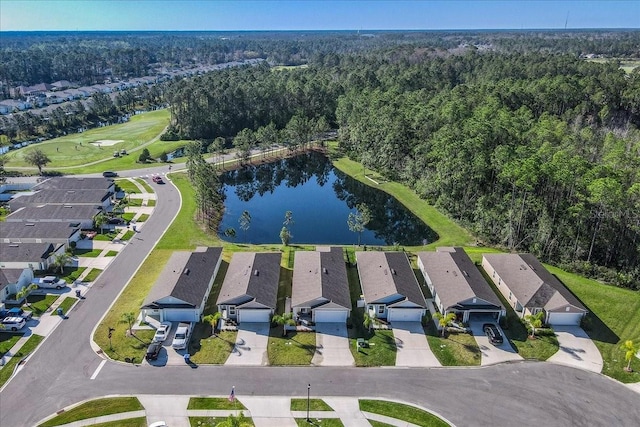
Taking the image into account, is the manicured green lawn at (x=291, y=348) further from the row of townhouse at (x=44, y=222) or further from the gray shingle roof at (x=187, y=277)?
the row of townhouse at (x=44, y=222)

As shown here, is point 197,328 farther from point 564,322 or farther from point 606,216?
point 606,216

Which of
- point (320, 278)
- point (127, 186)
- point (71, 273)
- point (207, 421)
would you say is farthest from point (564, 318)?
point (127, 186)

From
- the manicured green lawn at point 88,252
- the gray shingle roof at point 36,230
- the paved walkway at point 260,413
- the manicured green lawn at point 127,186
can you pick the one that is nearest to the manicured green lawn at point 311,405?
the paved walkway at point 260,413

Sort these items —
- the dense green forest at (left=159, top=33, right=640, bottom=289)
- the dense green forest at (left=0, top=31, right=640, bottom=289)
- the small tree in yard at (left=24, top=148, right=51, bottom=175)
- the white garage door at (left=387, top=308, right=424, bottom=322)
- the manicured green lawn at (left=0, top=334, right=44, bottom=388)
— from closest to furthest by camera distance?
the manicured green lawn at (left=0, top=334, right=44, bottom=388) < the white garage door at (left=387, top=308, right=424, bottom=322) < the dense green forest at (left=159, top=33, right=640, bottom=289) < the dense green forest at (left=0, top=31, right=640, bottom=289) < the small tree in yard at (left=24, top=148, right=51, bottom=175)

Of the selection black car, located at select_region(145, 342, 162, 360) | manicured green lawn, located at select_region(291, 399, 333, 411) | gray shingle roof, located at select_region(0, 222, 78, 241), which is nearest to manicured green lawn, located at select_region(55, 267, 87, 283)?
gray shingle roof, located at select_region(0, 222, 78, 241)

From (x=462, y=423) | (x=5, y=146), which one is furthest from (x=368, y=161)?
(x=5, y=146)

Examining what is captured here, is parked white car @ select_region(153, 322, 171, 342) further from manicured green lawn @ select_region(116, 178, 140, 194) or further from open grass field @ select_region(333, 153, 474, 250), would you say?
manicured green lawn @ select_region(116, 178, 140, 194)
